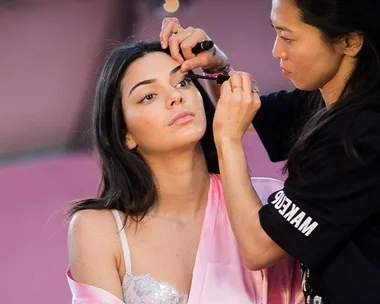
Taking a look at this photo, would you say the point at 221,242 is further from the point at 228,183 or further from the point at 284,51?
the point at 284,51

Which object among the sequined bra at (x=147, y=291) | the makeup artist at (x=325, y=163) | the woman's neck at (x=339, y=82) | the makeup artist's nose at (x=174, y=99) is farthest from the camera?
the makeup artist's nose at (x=174, y=99)

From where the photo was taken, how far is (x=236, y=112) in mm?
1698

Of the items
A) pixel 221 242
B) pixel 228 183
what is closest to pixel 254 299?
pixel 221 242

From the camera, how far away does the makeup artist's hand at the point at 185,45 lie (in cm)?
190

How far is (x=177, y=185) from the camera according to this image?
1952mm

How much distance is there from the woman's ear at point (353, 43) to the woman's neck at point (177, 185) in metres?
0.49

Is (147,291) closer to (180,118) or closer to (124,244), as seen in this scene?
(124,244)

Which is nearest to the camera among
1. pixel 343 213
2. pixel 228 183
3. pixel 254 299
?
pixel 343 213

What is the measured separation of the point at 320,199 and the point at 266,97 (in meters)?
0.57

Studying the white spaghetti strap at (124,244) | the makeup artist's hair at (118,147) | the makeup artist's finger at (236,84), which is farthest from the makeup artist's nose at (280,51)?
the white spaghetti strap at (124,244)

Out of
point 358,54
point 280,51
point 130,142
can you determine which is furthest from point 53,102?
point 358,54

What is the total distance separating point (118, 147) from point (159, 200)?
0.16m

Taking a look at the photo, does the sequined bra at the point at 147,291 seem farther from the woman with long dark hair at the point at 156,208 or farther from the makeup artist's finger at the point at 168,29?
the makeup artist's finger at the point at 168,29

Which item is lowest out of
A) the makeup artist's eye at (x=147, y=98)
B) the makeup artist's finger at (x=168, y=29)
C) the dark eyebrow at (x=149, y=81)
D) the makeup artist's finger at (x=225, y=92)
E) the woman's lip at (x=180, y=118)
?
the woman's lip at (x=180, y=118)
